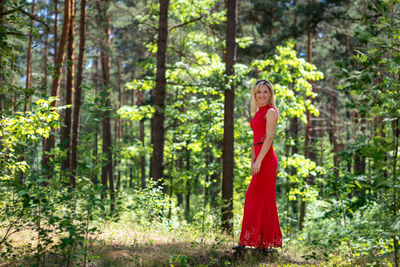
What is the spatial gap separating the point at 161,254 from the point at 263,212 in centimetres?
165

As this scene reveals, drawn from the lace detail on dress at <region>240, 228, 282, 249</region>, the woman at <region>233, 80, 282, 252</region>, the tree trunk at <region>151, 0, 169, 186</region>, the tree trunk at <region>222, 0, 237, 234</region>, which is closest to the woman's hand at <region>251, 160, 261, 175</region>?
the woman at <region>233, 80, 282, 252</region>

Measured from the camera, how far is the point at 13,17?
5020mm

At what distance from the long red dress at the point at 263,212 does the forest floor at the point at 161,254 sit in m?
0.18

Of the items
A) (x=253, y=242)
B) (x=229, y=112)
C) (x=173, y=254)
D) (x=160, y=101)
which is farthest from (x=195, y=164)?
(x=173, y=254)

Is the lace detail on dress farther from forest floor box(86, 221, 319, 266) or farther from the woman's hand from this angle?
the woman's hand

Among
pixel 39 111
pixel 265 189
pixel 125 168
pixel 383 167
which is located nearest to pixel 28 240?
pixel 39 111

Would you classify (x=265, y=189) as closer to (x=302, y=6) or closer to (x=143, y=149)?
(x=143, y=149)

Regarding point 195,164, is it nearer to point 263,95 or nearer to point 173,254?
point 263,95

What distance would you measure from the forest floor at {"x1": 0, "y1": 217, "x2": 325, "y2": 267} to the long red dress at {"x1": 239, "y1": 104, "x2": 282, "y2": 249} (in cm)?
18

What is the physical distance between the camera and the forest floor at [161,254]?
4.45m

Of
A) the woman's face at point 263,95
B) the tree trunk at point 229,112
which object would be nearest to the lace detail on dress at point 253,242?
the woman's face at point 263,95

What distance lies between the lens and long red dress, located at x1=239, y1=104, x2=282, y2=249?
5301mm

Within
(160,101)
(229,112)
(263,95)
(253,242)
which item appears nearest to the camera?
(253,242)

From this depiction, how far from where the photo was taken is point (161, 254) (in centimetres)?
504
